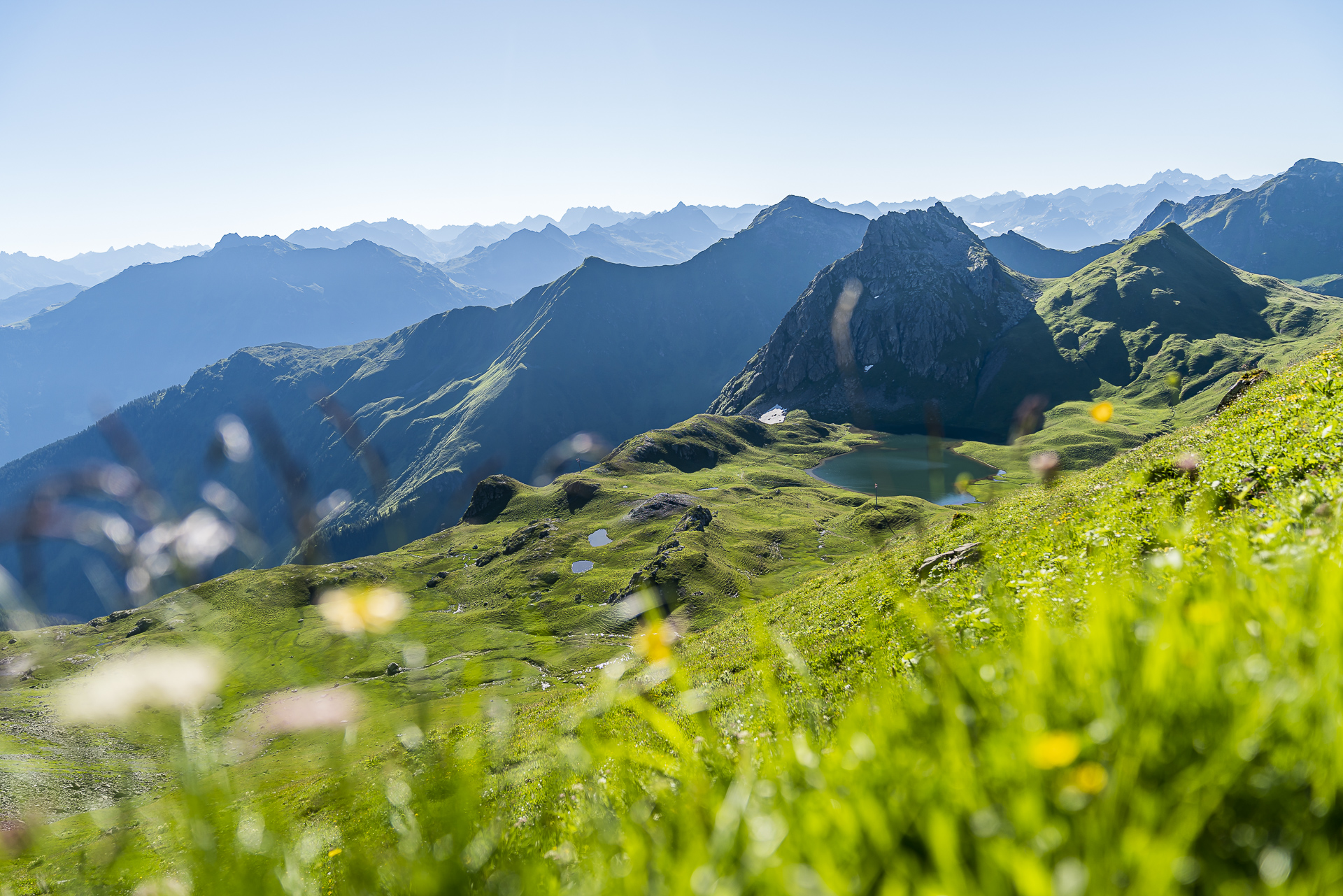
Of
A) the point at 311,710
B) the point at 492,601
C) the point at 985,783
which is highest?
the point at 985,783

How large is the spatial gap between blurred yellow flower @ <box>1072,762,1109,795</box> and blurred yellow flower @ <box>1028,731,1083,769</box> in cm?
4

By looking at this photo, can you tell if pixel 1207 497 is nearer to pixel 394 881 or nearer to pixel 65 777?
pixel 394 881

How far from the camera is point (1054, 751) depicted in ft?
6.64

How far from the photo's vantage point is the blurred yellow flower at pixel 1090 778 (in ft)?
6.37

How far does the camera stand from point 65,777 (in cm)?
6750

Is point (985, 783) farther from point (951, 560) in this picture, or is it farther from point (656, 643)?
point (951, 560)

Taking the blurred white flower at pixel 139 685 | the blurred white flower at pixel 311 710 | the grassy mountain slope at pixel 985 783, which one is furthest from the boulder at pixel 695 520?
the grassy mountain slope at pixel 985 783

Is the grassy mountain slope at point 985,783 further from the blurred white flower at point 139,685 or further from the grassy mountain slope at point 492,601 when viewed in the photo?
the blurred white flower at point 139,685

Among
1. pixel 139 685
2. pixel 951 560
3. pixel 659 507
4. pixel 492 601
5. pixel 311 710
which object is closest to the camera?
pixel 951 560

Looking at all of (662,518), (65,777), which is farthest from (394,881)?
(662,518)

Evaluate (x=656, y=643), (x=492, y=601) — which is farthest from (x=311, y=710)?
(x=656, y=643)

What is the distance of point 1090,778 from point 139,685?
142 m

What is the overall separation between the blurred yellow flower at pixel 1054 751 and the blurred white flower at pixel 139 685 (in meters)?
114

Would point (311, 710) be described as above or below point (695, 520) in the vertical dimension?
below
